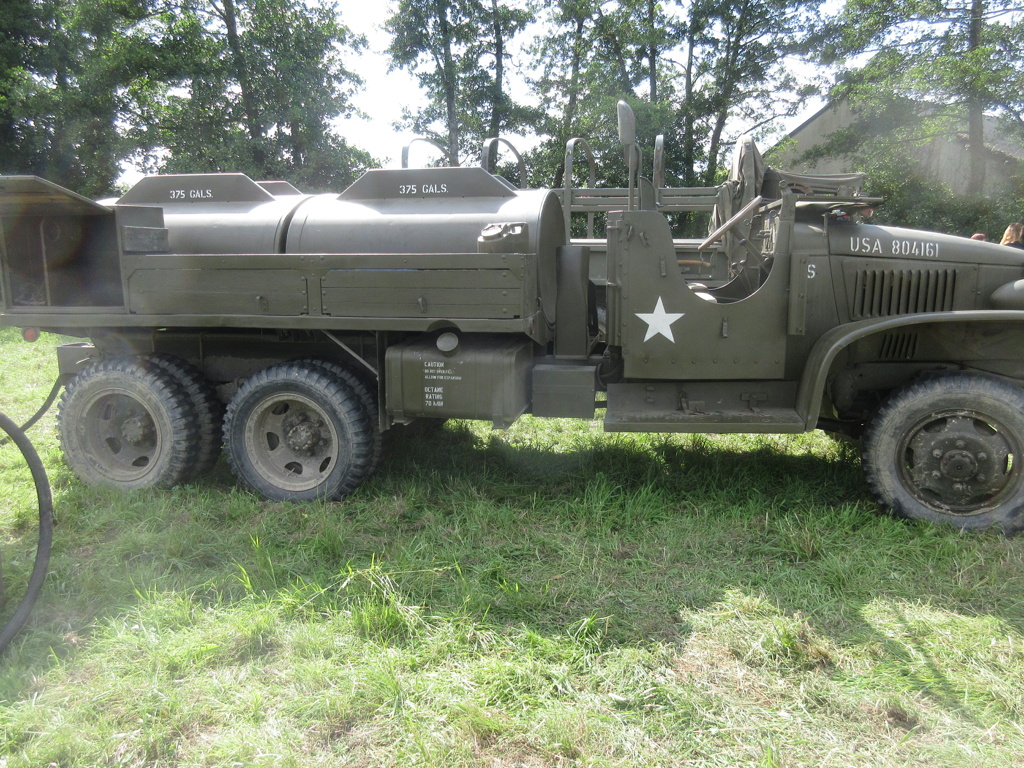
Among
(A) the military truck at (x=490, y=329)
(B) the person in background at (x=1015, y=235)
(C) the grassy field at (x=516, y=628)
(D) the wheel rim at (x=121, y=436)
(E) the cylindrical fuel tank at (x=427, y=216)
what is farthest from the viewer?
(B) the person in background at (x=1015, y=235)

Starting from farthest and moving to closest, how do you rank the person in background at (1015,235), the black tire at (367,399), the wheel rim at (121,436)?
the person in background at (1015,235)
the wheel rim at (121,436)
the black tire at (367,399)

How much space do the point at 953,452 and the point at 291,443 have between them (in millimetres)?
3861

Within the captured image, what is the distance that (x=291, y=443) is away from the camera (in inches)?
189

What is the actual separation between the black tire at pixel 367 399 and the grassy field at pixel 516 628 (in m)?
0.25

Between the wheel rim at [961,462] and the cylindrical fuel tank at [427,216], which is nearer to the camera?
the wheel rim at [961,462]

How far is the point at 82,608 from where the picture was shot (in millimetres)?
3516

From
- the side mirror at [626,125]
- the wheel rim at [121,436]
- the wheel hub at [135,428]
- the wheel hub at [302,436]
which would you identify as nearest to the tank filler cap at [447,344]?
the wheel hub at [302,436]

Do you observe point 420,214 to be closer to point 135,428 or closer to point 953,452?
point 135,428

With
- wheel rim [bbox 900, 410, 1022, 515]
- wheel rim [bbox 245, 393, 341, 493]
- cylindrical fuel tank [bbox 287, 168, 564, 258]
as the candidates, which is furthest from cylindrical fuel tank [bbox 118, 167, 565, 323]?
wheel rim [bbox 900, 410, 1022, 515]

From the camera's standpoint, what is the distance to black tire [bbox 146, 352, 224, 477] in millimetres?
4969

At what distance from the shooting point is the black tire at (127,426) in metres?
4.82

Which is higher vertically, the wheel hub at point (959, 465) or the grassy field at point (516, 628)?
the wheel hub at point (959, 465)

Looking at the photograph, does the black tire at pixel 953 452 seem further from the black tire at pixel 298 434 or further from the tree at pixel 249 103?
the tree at pixel 249 103

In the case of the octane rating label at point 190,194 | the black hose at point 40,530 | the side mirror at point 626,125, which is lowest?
the black hose at point 40,530
